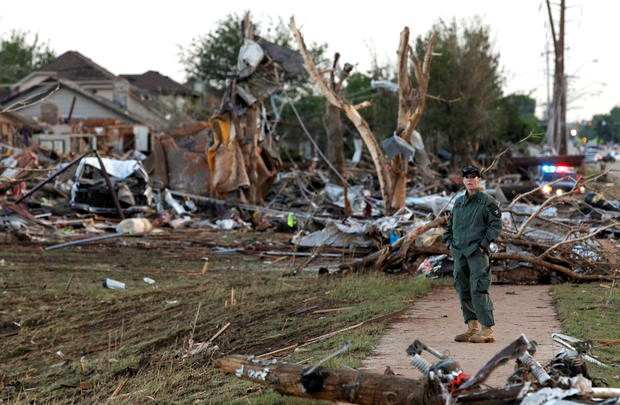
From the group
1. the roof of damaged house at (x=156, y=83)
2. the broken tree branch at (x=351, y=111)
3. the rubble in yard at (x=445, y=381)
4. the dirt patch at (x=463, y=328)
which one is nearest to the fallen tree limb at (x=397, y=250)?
the dirt patch at (x=463, y=328)

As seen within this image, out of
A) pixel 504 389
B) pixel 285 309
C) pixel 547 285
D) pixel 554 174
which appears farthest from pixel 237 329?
pixel 554 174

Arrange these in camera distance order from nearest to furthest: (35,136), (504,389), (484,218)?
(504,389) < (484,218) < (35,136)

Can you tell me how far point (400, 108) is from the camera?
20.8m

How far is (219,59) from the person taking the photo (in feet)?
214

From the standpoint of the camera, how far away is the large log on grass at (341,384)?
251 inches

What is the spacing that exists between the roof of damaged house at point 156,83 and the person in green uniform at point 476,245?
63.3 metres

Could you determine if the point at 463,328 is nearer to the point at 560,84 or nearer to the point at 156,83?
the point at 560,84

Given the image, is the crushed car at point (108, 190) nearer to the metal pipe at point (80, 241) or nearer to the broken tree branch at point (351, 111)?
the metal pipe at point (80, 241)

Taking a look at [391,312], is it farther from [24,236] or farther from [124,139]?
[124,139]

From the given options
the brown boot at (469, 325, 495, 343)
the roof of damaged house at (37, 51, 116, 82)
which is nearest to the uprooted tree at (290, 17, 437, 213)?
the brown boot at (469, 325, 495, 343)

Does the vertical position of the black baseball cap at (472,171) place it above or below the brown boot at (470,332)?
above

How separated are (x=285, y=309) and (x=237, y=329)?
1333 mm

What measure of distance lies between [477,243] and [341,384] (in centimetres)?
321

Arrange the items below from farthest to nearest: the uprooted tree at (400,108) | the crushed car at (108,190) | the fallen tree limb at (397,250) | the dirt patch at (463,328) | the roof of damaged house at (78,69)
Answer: the roof of damaged house at (78,69), the crushed car at (108,190), the uprooted tree at (400,108), the fallen tree limb at (397,250), the dirt patch at (463,328)
